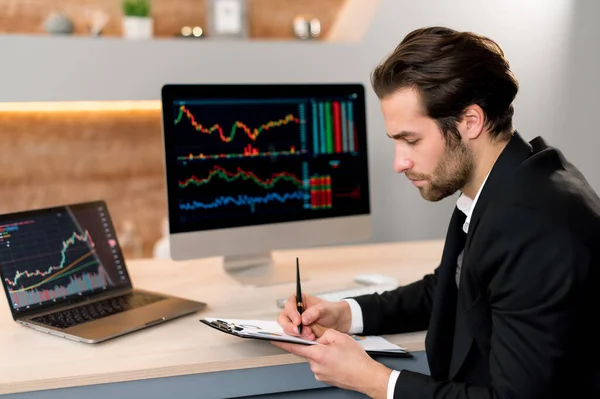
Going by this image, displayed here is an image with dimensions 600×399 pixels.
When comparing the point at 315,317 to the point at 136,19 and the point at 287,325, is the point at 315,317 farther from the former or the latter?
the point at 136,19

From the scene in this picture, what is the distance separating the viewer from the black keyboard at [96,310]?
5.30 ft

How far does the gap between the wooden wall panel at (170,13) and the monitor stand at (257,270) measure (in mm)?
1180

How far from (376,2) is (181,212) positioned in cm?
116

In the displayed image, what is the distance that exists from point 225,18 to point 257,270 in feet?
3.89

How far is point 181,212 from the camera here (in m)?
1.91

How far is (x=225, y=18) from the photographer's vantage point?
2838 mm

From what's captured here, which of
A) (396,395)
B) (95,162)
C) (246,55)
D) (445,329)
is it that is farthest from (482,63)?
(95,162)

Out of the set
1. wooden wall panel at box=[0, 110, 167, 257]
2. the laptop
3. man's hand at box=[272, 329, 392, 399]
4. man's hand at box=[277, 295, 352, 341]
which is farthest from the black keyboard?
wooden wall panel at box=[0, 110, 167, 257]

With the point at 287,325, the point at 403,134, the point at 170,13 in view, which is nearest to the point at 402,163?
the point at 403,134

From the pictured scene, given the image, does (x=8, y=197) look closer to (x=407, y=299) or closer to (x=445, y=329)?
(x=407, y=299)

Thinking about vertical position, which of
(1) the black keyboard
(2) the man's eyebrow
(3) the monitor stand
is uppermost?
(2) the man's eyebrow

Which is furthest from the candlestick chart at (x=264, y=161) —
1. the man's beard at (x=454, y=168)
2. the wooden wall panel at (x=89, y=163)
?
the wooden wall panel at (x=89, y=163)

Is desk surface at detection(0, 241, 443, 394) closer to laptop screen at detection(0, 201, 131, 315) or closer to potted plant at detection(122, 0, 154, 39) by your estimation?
laptop screen at detection(0, 201, 131, 315)

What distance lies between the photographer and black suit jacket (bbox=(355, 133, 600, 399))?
1.18m
